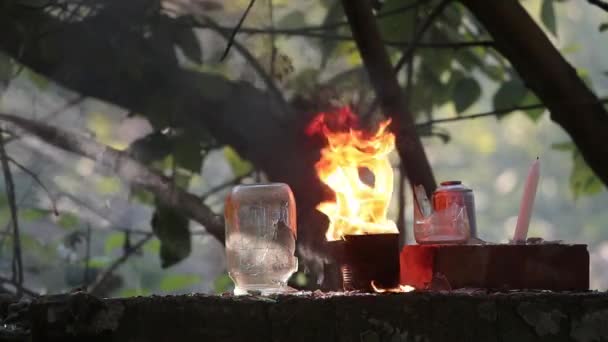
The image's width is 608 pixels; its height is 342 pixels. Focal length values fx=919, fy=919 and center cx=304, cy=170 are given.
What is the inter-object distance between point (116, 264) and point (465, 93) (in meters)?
1.39

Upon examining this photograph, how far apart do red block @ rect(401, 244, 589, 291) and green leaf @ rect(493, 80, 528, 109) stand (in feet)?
4.33

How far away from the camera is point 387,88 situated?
2.72 metres

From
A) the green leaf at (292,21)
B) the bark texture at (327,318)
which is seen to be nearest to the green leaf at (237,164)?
the green leaf at (292,21)

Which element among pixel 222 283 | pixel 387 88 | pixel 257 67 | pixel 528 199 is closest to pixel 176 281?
pixel 222 283

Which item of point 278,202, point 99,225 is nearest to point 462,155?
point 99,225

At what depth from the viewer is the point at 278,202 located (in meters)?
2.15

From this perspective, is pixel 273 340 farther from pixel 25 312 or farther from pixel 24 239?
pixel 24 239

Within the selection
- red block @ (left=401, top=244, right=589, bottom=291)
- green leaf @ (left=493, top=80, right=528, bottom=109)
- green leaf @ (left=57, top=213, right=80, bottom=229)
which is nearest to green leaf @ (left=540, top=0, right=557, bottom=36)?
green leaf @ (left=493, top=80, right=528, bottom=109)

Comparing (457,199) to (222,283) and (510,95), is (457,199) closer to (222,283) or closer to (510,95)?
(510,95)

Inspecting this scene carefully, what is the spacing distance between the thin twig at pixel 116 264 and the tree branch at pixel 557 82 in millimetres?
1475

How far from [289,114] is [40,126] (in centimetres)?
83

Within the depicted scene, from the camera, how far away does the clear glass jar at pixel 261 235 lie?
212 centimetres

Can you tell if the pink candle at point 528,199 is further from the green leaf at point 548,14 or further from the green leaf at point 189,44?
the green leaf at point 189,44

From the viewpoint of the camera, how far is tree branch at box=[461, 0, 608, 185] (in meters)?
2.54
